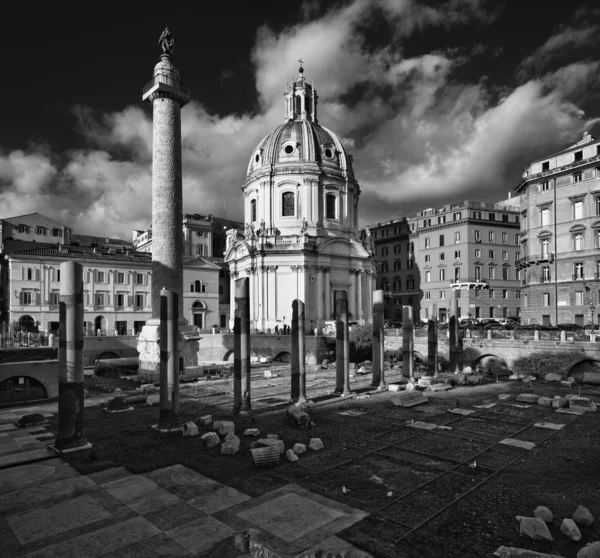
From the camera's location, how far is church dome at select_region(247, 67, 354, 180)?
56.3 meters

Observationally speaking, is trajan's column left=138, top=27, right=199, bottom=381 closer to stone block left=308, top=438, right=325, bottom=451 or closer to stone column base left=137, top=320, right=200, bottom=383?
stone column base left=137, top=320, right=200, bottom=383

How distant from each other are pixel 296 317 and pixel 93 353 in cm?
2381

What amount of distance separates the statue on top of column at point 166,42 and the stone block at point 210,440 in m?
24.6

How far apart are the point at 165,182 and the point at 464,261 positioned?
Result: 46477mm

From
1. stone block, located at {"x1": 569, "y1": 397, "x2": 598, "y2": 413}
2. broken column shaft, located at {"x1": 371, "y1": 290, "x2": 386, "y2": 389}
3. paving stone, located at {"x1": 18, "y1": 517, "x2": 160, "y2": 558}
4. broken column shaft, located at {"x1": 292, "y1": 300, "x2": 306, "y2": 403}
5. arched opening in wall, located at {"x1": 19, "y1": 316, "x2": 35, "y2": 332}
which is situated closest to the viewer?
paving stone, located at {"x1": 18, "y1": 517, "x2": 160, "y2": 558}

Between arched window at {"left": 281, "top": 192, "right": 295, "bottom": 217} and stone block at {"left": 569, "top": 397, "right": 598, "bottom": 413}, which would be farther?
arched window at {"left": 281, "top": 192, "right": 295, "bottom": 217}

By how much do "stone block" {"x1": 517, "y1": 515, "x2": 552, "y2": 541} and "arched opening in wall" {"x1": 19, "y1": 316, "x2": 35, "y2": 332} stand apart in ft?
165

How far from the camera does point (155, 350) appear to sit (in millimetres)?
28906

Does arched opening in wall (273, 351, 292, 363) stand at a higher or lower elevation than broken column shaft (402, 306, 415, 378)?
lower

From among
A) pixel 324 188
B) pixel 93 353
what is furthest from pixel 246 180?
pixel 93 353

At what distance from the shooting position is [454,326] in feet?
114

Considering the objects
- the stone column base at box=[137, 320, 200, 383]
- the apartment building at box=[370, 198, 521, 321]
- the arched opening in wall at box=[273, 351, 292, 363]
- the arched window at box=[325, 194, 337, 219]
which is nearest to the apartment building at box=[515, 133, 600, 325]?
the apartment building at box=[370, 198, 521, 321]

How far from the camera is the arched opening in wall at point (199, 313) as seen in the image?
192 ft

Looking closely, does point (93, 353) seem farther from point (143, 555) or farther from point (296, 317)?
point (143, 555)
